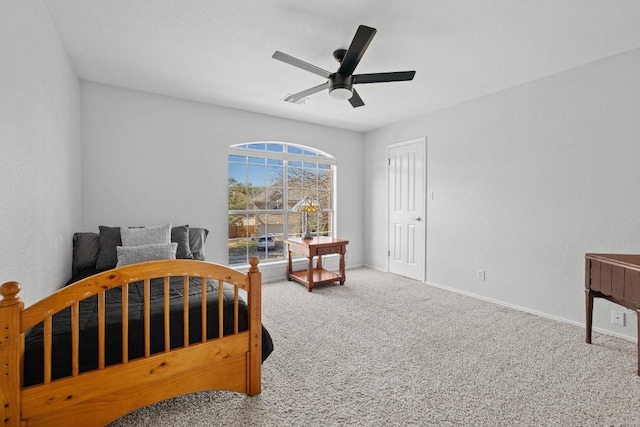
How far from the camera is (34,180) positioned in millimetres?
1890

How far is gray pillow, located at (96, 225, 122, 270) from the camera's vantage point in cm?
273

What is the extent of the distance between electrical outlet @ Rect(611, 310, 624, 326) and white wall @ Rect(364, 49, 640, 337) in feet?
0.16

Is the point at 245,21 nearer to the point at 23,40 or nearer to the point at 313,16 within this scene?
the point at 313,16

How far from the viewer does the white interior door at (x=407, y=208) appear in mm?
4379

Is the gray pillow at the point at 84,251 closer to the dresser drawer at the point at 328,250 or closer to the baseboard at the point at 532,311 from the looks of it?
the dresser drawer at the point at 328,250

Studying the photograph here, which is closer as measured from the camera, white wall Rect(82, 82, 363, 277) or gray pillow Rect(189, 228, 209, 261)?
white wall Rect(82, 82, 363, 277)

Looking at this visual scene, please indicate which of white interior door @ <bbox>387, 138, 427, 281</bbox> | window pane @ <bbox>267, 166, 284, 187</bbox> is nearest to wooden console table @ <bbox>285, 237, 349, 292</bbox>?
window pane @ <bbox>267, 166, 284, 187</bbox>

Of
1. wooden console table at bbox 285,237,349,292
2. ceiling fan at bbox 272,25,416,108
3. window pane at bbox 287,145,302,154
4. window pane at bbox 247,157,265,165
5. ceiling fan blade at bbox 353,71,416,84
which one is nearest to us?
ceiling fan at bbox 272,25,416,108

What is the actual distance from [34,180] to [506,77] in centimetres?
406

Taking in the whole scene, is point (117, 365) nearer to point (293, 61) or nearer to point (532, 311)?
point (293, 61)

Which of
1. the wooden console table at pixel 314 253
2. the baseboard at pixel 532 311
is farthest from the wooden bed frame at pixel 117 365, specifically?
the baseboard at pixel 532 311

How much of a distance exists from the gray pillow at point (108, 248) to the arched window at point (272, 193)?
1510 mm

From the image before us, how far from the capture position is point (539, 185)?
3.13 metres

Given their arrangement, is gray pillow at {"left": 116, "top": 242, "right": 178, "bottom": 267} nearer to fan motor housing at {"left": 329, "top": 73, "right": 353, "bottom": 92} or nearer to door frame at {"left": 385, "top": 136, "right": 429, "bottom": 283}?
fan motor housing at {"left": 329, "top": 73, "right": 353, "bottom": 92}
